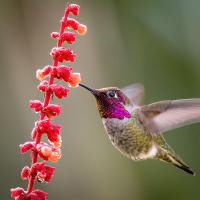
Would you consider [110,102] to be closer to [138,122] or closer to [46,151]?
[138,122]

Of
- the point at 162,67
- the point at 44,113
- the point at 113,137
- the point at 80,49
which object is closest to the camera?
the point at 44,113

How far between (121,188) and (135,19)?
296 centimetres

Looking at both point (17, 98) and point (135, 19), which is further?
point (135, 19)

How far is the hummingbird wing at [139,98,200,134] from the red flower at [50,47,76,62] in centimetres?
126

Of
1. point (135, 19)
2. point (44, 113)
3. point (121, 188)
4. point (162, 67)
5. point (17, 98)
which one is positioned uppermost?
point (135, 19)

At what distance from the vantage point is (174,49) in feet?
28.0

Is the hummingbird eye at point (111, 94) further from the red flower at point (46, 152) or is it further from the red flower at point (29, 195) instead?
the red flower at point (29, 195)

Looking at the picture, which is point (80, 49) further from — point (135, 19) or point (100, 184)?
point (100, 184)

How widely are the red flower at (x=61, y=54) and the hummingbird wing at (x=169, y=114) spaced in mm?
1265

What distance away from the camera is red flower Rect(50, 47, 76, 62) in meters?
2.92

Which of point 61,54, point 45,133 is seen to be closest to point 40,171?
point 45,133

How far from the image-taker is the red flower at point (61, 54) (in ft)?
9.57

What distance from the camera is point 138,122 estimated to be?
4.35m

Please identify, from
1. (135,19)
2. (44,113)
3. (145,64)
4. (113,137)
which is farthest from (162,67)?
(44,113)
